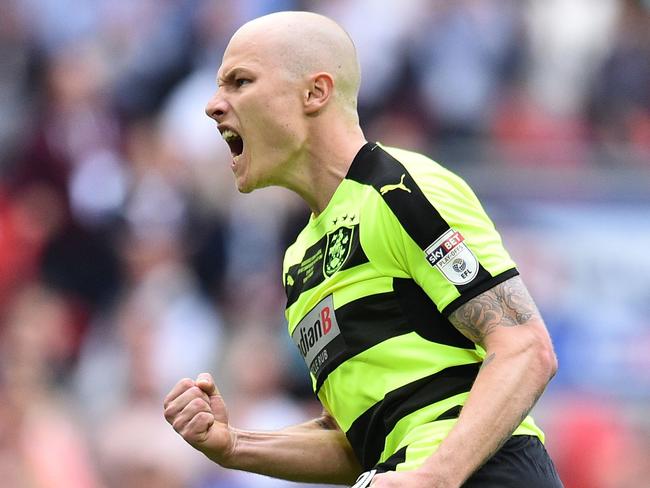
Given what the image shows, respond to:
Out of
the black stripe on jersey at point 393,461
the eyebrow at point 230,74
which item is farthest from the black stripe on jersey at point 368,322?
the eyebrow at point 230,74

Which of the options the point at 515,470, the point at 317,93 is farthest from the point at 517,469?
the point at 317,93

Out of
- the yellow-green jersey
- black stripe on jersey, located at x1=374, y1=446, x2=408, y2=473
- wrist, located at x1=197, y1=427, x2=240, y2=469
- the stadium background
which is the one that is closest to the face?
the yellow-green jersey

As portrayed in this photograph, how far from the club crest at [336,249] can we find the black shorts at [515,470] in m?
0.66

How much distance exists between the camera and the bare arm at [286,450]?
4.63 metres

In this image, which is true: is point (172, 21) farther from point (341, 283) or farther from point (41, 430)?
point (341, 283)

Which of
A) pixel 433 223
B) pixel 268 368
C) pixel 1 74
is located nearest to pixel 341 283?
pixel 433 223

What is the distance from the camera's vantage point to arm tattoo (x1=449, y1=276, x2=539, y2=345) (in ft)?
13.0

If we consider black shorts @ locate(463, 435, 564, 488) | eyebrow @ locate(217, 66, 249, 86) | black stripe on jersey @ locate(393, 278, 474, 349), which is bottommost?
black shorts @ locate(463, 435, 564, 488)

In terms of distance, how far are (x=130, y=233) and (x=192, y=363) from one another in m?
1.15

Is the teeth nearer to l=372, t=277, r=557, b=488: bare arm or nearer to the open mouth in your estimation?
the open mouth

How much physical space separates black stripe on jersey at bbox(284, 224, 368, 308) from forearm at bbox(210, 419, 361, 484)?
51cm

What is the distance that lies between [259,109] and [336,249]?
0.56 metres

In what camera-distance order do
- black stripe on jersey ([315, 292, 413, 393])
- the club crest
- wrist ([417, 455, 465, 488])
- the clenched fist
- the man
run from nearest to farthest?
wrist ([417, 455, 465, 488]) < the man < black stripe on jersey ([315, 292, 413, 393]) < the club crest < the clenched fist

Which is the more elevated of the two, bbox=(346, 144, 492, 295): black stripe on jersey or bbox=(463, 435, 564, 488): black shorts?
bbox=(346, 144, 492, 295): black stripe on jersey
